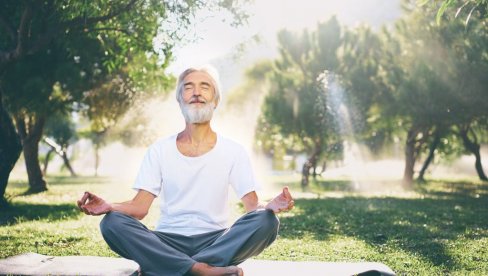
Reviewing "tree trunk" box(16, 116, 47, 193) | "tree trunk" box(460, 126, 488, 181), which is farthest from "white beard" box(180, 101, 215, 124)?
"tree trunk" box(460, 126, 488, 181)

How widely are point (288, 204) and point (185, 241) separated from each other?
132 centimetres

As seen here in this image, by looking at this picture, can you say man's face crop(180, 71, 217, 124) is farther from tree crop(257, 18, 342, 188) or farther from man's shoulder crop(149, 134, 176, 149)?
tree crop(257, 18, 342, 188)

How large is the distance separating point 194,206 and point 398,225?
9058 mm

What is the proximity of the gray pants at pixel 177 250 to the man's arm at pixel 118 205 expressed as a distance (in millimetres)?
106

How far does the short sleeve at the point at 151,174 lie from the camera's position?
587cm

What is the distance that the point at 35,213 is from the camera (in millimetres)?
16203

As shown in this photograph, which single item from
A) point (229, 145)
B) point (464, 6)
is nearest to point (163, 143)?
point (229, 145)

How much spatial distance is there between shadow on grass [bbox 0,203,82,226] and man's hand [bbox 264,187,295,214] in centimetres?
1016

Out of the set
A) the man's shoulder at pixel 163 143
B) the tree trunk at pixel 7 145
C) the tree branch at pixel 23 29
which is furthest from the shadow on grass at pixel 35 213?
the man's shoulder at pixel 163 143

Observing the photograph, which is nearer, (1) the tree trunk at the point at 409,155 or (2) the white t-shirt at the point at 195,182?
(2) the white t-shirt at the point at 195,182

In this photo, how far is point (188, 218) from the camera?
5.87 meters

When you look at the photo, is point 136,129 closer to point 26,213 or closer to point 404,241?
point 26,213

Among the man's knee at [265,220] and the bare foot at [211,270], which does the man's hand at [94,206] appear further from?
the man's knee at [265,220]

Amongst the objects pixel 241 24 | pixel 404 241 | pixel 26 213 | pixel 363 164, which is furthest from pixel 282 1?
pixel 363 164
